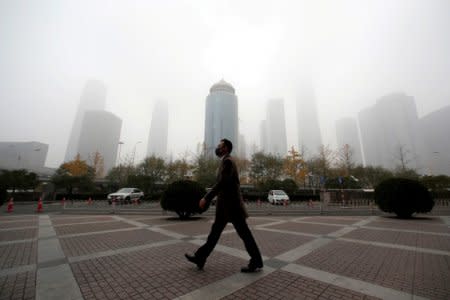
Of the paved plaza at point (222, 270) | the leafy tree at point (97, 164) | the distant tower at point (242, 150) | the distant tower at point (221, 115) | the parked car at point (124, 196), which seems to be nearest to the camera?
the paved plaza at point (222, 270)

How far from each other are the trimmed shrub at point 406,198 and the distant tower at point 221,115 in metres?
79.5

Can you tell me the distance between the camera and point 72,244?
5.11 metres

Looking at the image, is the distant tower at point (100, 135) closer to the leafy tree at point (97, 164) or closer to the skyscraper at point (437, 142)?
the leafy tree at point (97, 164)

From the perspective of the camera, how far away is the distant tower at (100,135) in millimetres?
95719

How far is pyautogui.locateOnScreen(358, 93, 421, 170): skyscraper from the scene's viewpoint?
201 feet

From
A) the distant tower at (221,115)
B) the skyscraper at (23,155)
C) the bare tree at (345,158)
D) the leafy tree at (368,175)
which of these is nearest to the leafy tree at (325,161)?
the bare tree at (345,158)

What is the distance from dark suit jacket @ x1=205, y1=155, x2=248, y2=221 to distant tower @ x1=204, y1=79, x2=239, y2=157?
85802mm

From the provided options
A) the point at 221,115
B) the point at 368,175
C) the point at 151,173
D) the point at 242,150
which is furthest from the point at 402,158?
the point at 221,115

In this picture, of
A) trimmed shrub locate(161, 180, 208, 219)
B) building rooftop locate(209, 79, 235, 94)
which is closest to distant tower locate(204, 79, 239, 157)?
building rooftop locate(209, 79, 235, 94)

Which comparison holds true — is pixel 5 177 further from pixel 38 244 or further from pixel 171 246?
pixel 171 246

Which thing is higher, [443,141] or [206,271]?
[443,141]

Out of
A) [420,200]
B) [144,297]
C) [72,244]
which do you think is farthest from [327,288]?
[420,200]

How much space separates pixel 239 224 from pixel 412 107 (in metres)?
88.2

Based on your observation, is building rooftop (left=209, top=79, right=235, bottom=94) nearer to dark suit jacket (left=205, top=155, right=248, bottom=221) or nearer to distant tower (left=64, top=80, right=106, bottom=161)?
distant tower (left=64, top=80, right=106, bottom=161)
